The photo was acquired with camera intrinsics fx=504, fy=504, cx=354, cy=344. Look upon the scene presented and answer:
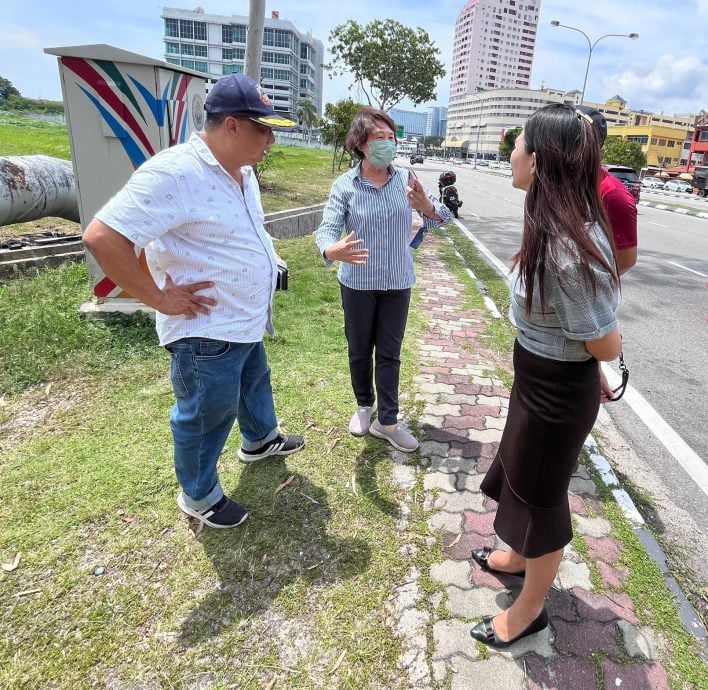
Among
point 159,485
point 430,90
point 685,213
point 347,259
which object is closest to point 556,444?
point 347,259

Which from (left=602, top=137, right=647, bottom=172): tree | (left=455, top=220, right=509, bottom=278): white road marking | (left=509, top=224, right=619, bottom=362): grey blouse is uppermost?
(left=602, top=137, right=647, bottom=172): tree

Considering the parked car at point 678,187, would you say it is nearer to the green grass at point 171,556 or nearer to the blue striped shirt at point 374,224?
the blue striped shirt at point 374,224

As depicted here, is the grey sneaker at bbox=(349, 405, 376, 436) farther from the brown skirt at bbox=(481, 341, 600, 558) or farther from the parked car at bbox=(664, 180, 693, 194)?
the parked car at bbox=(664, 180, 693, 194)

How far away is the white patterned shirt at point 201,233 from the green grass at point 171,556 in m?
0.92

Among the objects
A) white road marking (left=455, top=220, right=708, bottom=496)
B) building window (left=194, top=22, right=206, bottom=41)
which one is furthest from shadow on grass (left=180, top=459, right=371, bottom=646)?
building window (left=194, top=22, right=206, bottom=41)

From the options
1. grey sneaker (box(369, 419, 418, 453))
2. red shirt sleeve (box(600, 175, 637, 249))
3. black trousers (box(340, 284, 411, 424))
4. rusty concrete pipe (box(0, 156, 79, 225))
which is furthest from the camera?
rusty concrete pipe (box(0, 156, 79, 225))

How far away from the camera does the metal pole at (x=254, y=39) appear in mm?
5660

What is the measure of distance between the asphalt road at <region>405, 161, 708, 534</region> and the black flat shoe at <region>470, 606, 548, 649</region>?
52.1 inches

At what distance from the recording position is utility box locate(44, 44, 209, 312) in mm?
3922

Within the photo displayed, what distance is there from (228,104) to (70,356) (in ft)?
8.96

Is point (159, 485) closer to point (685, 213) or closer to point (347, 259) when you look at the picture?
point (347, 259)

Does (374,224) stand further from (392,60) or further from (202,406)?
(392,60)

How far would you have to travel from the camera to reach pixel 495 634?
5.96 feet

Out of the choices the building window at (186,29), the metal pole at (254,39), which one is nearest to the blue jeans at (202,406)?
the metal pole at (254,39)
